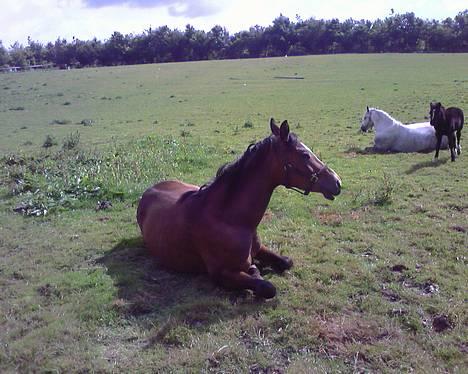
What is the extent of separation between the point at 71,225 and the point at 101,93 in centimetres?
3556

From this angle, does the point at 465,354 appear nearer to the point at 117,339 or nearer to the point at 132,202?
the point at 117,339

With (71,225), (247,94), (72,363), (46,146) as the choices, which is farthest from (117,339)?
(247,94)

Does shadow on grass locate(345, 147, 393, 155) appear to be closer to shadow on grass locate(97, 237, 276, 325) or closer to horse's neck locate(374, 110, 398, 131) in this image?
horse's neck locate(374, 110, 398, 131)

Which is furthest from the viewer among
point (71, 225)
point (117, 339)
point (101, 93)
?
point (101, 93)

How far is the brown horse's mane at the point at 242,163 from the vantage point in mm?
5801

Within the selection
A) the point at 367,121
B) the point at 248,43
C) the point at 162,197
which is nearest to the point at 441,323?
the point at 162,197

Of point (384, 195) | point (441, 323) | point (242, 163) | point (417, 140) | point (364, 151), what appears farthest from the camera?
point (364, 151)

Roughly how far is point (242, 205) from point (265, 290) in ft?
3.32

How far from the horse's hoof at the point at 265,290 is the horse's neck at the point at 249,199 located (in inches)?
27.5

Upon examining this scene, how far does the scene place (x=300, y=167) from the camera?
5.68m

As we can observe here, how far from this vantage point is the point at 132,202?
394 inches

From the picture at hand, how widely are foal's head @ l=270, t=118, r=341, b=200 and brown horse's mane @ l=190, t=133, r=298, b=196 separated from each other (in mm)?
67

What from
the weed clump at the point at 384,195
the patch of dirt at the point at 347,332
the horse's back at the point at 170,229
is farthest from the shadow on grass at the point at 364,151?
the patch of dirt at the point at 347,332

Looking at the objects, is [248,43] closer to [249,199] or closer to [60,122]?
[60,122]
